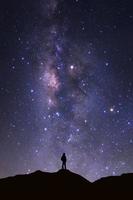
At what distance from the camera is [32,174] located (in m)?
40.2

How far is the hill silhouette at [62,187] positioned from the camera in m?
36.2

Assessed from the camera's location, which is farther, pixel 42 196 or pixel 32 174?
pixel 32 174

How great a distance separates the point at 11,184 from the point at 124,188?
13667 millimetres

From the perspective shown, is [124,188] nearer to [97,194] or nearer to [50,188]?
[97,194]

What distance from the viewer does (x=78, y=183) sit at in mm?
38406


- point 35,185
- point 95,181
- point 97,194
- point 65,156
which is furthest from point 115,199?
point 35,185

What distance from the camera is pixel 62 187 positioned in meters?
37.6

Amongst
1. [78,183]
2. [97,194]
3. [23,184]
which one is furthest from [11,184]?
[97,194]

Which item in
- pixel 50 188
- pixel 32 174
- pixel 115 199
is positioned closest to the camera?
pixel 115 199

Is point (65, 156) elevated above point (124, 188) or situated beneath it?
elevated above

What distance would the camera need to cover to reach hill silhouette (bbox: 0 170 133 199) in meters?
36.2

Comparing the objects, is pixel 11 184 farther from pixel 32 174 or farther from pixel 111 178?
pixel 111 178

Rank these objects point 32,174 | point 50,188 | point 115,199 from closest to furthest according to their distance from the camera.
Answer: point 115,199
point 50,188
point 32,174

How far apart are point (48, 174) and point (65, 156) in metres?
5.37
